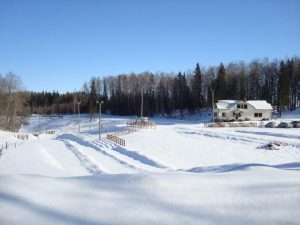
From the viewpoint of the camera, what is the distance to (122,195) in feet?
18.2

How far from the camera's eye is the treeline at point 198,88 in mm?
87562

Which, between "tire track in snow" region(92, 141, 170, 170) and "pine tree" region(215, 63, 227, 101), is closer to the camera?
"tire track in snow" region(92, 141, 170, 170)

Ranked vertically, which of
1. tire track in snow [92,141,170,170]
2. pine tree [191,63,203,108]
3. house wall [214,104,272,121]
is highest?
pine tree [191,63,203,108]

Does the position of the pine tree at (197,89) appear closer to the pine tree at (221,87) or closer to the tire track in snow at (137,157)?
the pine tree at (221,87)

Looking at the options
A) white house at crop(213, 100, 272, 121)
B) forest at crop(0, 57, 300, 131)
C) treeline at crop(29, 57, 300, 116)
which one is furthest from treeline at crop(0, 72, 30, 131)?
white house at crop(213, 100, 272, 121)

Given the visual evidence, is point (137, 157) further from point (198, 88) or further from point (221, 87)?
point (198, 88)

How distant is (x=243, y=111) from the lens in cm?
7488

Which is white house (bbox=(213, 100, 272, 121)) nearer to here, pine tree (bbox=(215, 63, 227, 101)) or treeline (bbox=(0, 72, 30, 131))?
pine tree (bbox=(215, 63, 227, 101))

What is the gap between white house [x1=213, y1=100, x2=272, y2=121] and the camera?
74.4 meters

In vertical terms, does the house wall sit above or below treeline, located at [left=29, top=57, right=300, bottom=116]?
below

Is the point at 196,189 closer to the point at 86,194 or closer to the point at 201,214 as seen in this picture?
the point at 201,214

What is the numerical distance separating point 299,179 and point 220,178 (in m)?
1.41

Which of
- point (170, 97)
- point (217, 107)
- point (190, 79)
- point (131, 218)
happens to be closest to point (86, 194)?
point (131, 218)

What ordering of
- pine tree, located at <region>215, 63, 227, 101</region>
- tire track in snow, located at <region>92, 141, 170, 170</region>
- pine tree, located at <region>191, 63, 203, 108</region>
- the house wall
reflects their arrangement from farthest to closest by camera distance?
pine tree, located at <region>191, 63, 203, 108</region>, pine tree, located at <region>215, 63, 227, 101</region>, the house wall, tire track in snow, located at <region>92, 141, 170, 170</region>
